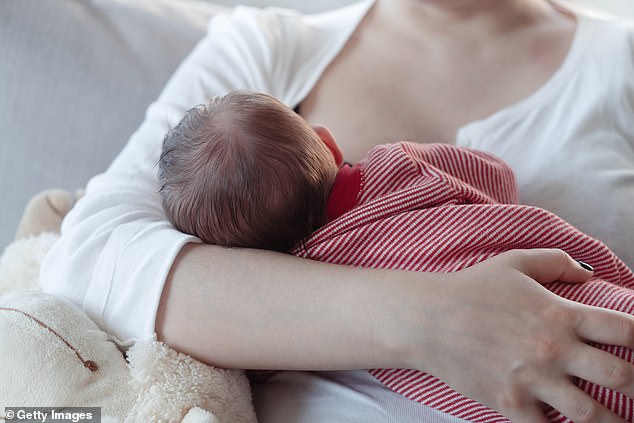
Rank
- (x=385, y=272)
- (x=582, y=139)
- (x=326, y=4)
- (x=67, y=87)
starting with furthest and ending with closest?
(x=326, y=4), (x=67, y=87), (x=582, y=139), (x=385, y=272)

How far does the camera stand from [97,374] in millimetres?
808

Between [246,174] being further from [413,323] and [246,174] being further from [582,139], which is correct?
[582,139]

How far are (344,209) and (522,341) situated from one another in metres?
0.28

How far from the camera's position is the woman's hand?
27.0 inches

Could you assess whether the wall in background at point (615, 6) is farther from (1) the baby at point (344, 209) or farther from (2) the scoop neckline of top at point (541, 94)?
(1) the baby at point (344, 209)

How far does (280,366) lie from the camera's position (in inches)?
32.3

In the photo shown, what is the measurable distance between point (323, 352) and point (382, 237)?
0.51 ft

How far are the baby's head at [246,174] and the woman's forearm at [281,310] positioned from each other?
0.03 m

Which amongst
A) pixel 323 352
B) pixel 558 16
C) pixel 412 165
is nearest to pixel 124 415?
pixel 323 352

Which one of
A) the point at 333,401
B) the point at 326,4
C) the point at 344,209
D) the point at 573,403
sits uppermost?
the point at 326,4

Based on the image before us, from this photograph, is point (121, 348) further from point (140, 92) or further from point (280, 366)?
point (140, 92)

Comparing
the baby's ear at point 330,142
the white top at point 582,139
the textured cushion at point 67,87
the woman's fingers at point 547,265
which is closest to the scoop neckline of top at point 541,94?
the white top at point 582,139

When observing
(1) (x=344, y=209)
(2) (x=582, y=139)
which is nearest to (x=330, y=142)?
(1) (x=344, y=209)

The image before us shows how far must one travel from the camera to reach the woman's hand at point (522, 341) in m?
0.69
